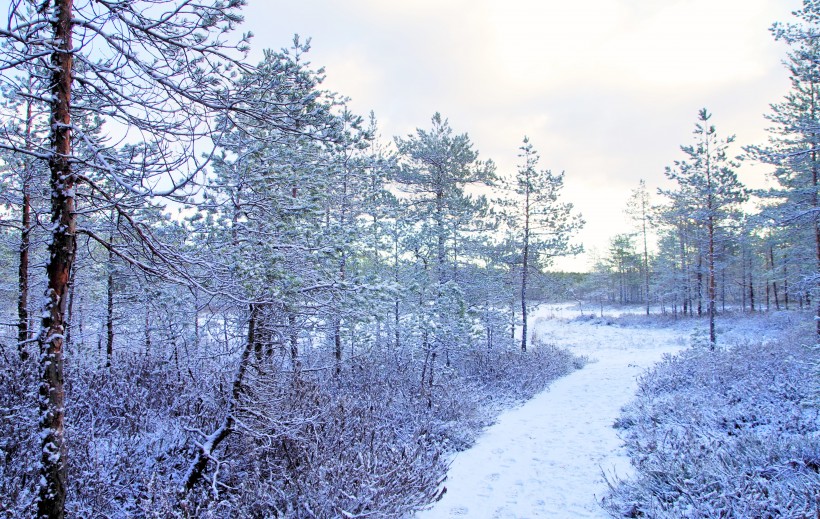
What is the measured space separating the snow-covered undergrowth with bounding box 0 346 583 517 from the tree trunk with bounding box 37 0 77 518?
0.45 m

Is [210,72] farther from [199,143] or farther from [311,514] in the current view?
[311,514]

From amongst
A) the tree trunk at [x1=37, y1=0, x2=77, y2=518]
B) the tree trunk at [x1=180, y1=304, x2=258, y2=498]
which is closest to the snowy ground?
the tree trunk at [x1=180, y1=304, x2=258, y2=498]

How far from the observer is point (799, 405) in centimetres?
629

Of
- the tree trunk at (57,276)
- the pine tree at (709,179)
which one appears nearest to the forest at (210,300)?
the tree trunk at (57,276)

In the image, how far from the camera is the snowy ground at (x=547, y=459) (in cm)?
489

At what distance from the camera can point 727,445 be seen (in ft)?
16.4

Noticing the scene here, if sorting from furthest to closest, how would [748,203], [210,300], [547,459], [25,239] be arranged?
[748,203], [547,459], [25,239], [210,300]

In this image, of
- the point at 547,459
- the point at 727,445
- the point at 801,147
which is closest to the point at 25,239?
the point at 547,459

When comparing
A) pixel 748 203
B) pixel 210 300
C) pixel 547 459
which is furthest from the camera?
pixel 748 203

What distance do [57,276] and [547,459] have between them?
277 inches

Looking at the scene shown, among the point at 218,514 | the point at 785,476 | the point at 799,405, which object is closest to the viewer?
the point at 218,514

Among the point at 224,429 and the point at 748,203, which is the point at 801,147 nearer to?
the point at 748,203

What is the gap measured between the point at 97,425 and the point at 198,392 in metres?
1.68

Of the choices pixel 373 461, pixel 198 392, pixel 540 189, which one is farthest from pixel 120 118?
pixel 540 189
